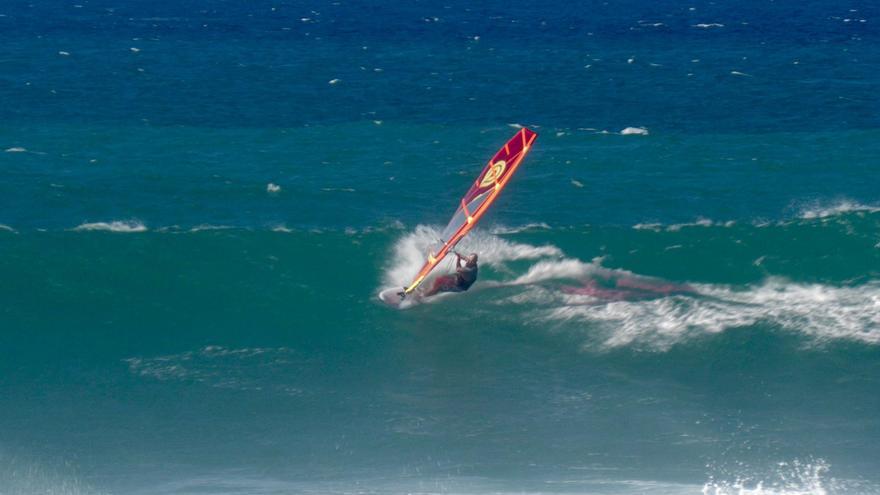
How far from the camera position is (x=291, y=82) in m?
74.2

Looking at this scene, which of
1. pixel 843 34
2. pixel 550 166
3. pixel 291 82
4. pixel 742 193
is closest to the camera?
pixel 742 193

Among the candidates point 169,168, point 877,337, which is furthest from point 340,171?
point 877,337

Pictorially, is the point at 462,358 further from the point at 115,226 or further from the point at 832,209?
the point at 832,209

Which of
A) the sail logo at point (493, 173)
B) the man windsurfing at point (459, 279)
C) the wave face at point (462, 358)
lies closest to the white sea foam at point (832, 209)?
the wave face at point (462, 358)

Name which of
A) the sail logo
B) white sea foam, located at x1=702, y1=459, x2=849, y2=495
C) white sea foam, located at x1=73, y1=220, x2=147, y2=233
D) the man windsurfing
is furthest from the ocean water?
the sail logo

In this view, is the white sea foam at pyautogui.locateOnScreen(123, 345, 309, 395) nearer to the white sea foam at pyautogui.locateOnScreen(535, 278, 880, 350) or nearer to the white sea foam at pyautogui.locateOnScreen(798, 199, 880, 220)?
the white sea foam at pyautogui.locateOnScreen(535, 278, 880, 350)

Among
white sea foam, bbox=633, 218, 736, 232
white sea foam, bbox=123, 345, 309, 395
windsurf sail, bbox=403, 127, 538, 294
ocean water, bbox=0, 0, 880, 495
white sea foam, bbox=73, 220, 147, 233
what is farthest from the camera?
white sea foam, bbox=633, 218, 736, 232

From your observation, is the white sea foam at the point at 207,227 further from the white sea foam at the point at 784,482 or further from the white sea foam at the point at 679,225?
the white sea foam at the point at 784,482

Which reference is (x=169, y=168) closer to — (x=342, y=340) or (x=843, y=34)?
(x=342, y=340)

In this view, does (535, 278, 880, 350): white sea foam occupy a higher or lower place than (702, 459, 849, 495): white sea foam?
higher

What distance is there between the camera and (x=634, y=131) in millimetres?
63906

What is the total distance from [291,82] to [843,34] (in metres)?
39.9

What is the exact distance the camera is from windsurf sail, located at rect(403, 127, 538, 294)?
43688mm

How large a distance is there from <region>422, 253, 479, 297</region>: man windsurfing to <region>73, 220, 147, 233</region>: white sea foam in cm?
1330
